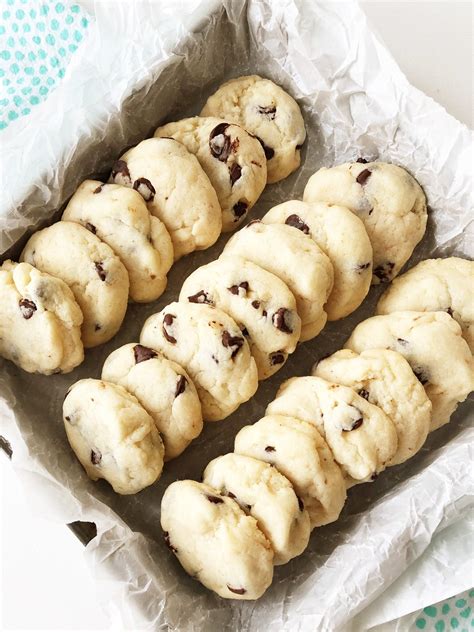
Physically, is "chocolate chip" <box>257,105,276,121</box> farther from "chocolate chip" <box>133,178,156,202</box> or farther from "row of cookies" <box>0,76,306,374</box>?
"chocolate chip" <box>133,178,156,202</box>

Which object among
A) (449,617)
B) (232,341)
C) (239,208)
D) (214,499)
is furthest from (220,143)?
(449,617)

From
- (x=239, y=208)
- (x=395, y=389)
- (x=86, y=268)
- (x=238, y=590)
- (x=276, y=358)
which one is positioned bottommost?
(x=238, y=590)

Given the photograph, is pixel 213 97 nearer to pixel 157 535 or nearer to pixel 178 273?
pixel 178 273

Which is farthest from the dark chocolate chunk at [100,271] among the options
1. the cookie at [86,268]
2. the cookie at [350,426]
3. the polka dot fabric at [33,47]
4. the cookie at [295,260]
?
the polka dot fabric at [33,47]

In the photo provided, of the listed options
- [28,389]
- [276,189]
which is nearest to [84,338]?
[28,389]

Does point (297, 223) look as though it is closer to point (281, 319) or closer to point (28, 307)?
point (281, 319)

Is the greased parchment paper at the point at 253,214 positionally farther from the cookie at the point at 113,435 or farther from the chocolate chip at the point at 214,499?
the chocolate chip at the point at 214,499

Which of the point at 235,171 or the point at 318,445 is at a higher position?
the point at 235,171
